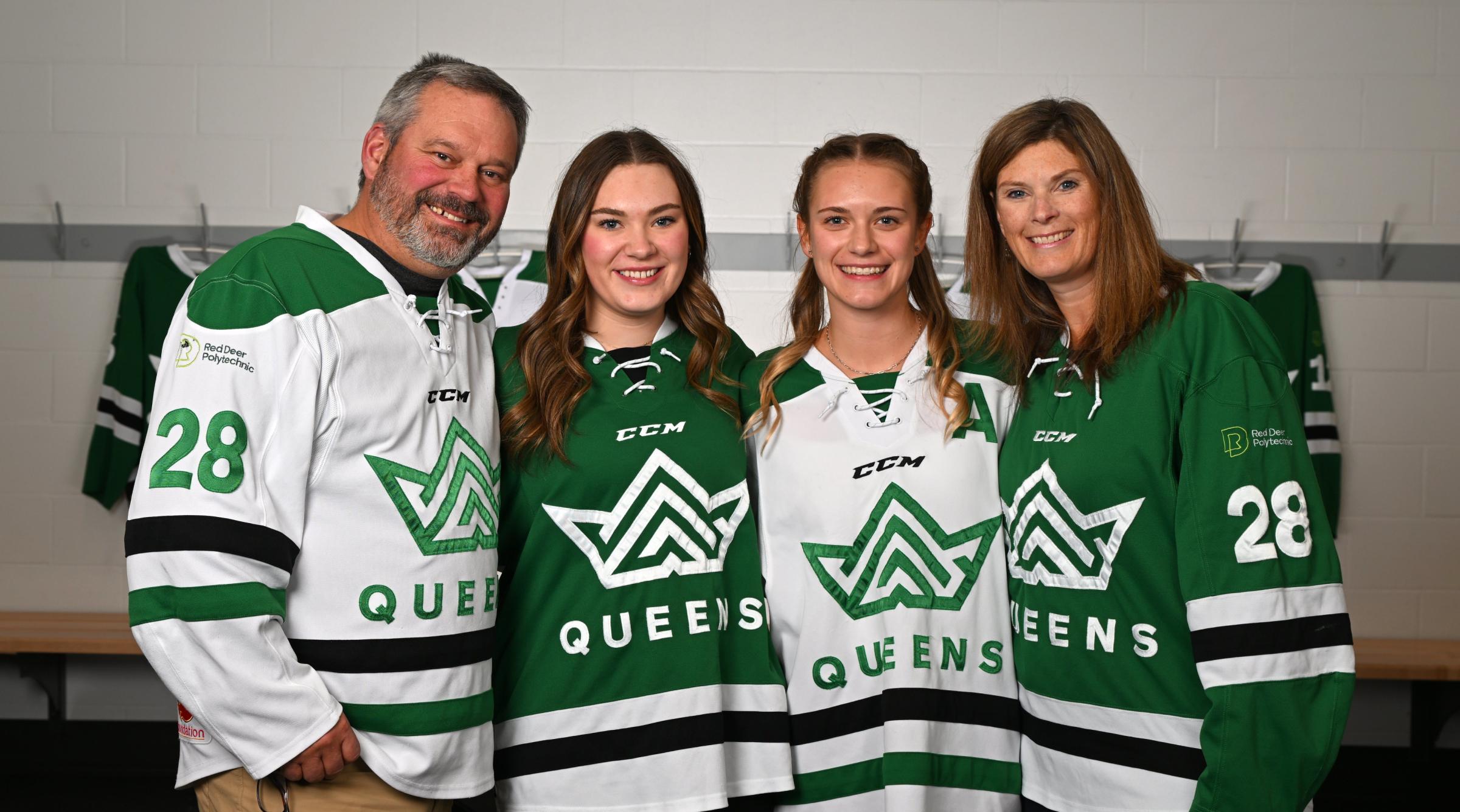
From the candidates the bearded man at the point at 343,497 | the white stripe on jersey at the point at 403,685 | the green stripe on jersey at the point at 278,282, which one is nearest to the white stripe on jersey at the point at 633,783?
the bearded man at the point at 343,497

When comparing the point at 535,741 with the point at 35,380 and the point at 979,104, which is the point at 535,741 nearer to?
the point at 979,104

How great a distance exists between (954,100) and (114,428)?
10.0 ft

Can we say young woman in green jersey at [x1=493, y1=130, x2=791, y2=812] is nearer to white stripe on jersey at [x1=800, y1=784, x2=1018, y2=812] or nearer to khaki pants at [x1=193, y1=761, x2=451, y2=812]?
white stripe on jersey at [x1=800, y1=784, x2=1018, y2=812]

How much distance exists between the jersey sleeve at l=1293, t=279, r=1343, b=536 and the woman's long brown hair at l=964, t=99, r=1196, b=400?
2.09 m

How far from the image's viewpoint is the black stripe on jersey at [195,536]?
130 cm

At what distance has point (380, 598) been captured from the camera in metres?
Answer: 1.46

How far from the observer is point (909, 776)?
1.66 meters

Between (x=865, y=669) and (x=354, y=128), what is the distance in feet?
9.19

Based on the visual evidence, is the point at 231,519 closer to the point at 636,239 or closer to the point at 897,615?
the point at 636,239

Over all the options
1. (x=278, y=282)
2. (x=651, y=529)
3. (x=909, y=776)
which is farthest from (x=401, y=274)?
(x=909, y=776)

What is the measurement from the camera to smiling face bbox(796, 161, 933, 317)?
1.81 metres

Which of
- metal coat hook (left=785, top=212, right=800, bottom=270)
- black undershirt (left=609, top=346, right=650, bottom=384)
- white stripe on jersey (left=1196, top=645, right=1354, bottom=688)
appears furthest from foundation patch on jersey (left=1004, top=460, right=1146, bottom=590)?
metal coat hook (left=785, top=212, right=800, bottom=270)

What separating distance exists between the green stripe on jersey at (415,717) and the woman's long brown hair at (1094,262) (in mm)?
1027

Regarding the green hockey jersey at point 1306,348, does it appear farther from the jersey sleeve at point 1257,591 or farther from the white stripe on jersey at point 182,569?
the white stripe on jersey at point 182,569
